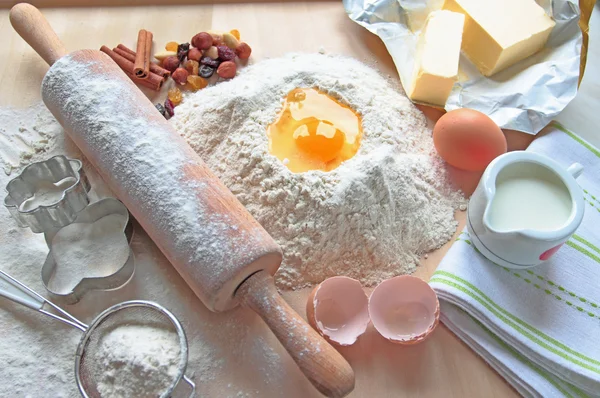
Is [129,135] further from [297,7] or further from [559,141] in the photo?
[559,141]

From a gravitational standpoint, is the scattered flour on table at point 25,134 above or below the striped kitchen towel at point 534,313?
above

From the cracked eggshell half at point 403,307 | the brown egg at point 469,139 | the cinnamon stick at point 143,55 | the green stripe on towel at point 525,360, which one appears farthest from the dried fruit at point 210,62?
the green stripe on towel at point 525,360

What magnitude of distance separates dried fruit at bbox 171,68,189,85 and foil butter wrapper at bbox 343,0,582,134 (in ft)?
1.39

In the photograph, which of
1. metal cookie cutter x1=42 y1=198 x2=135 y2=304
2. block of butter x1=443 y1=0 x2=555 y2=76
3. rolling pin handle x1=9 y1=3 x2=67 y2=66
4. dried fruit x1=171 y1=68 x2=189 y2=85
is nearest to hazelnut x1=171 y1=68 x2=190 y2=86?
dried fruit x1=171 y1=68 x2=189 y2=85

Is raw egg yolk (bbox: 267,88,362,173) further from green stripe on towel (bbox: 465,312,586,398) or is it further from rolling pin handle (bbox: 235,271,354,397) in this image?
green stripe on towel (bbox: 465,312,586,398)

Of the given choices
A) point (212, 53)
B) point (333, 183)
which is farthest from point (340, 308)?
point (212, 53)

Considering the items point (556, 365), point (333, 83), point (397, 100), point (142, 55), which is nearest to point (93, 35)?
point (142, 55)

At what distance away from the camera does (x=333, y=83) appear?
40.8 inches

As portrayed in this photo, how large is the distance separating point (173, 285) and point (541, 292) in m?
0.62

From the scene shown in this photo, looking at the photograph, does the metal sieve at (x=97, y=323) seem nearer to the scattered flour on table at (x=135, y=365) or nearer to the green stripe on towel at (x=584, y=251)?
the scattered flour on table at (x=135, y=365)

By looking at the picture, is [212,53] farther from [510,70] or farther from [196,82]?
[510,70]

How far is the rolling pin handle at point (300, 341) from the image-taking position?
0.74 metres

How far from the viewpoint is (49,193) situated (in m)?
0.99

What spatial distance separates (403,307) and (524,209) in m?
0.25
